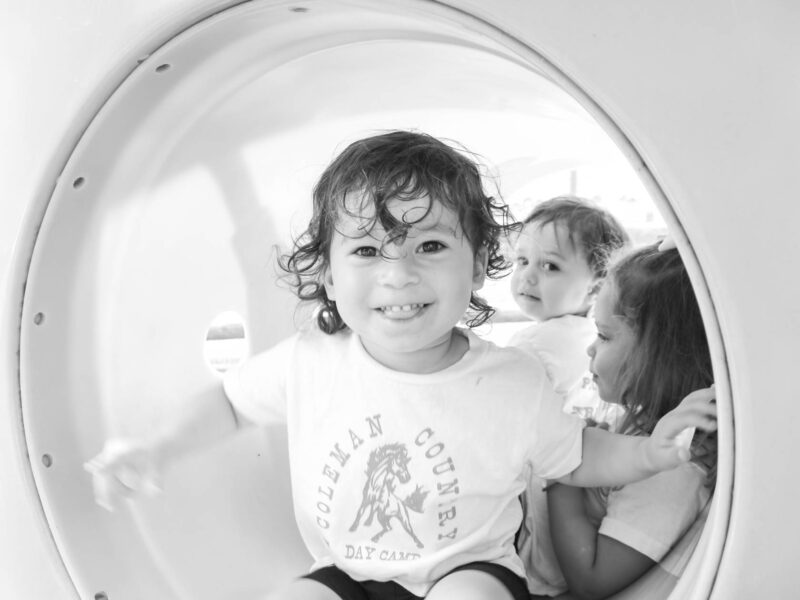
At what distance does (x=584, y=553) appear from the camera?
1.08m

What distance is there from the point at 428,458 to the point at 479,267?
20cm

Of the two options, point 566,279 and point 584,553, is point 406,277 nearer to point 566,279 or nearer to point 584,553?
point 584,553

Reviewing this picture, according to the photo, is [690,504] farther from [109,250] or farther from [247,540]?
[109,250]

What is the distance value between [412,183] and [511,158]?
57 centimetres

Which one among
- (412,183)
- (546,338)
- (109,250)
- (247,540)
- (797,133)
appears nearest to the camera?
(797,133)

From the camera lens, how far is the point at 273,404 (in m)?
1.14

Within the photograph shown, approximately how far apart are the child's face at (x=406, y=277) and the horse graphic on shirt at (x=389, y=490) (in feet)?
0.34

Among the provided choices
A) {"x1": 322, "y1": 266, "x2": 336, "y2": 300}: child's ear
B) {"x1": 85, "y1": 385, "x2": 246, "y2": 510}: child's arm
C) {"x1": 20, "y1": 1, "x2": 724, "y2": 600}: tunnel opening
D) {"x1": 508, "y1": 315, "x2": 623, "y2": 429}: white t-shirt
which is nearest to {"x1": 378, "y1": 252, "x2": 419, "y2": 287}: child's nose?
{"x1": 322, "y1": 266, "x2": 336, "y2": 300}: child's ear

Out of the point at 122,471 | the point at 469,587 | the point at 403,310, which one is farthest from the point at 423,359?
the point at 122,471

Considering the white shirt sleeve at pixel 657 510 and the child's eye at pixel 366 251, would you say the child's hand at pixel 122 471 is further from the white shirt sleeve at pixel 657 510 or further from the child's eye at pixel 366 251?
the white shirt sleeve at pixel 657 510

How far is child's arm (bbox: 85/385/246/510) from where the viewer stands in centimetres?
108

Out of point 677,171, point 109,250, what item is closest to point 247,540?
point 109,250

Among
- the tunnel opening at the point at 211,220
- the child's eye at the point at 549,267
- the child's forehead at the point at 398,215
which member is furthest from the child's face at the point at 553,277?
the child's forehead at the point at 398,215

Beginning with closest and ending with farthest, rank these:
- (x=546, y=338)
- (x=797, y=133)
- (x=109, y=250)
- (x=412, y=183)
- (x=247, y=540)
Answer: (x=797, y=133) < (x=412, y=183) < (x=109, y=250) < (x=247, y=540) < (x=546, y=338)
